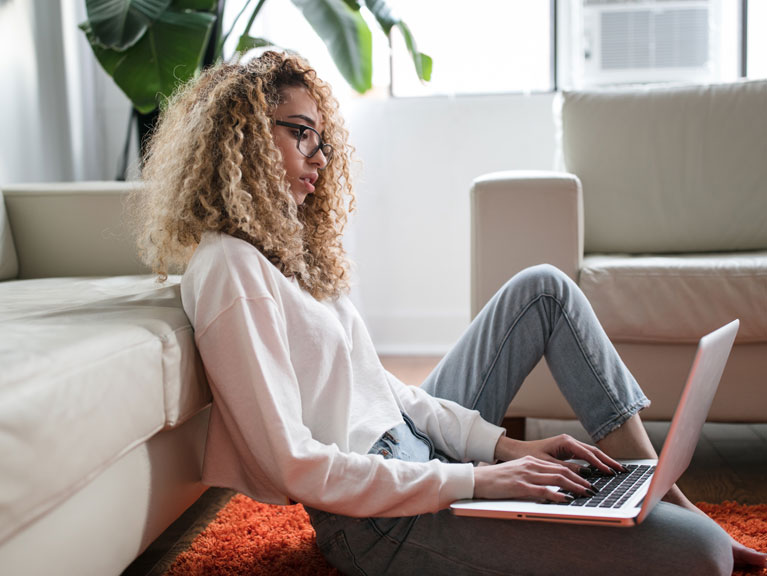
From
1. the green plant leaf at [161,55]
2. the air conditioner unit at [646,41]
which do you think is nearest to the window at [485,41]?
the air conditioner unit at [646,41]

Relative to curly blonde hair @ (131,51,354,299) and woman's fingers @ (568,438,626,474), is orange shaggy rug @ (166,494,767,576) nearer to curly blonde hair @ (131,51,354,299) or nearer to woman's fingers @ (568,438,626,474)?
woman's fingers @ (568,438,626,474)

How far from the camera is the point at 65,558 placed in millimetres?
776

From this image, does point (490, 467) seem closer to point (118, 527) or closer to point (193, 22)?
point (118, 527)

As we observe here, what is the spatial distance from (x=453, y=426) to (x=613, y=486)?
259 mm

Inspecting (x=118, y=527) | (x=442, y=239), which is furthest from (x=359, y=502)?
(x=442, y=239)

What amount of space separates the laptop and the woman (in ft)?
0.09

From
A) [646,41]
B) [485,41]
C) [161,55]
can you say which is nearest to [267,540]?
[161,55]

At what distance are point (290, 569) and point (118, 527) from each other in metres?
0.37

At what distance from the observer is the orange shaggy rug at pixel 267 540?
3.92 feet

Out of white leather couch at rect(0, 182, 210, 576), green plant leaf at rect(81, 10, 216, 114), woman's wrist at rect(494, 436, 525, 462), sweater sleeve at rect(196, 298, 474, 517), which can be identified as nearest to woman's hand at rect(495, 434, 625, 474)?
woman's wrist at rect(494, 436, 525, 462)

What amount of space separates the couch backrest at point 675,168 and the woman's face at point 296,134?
1.26m

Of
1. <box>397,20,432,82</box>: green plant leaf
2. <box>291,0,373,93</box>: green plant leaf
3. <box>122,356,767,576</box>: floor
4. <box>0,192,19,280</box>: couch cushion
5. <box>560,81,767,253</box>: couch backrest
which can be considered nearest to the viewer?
<box>122,356,767,576</box>: floor

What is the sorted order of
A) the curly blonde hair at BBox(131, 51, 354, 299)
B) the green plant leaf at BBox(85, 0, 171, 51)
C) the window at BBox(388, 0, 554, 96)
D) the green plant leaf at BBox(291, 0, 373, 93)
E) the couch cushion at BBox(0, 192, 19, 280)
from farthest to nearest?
the window at BBox(388, 0, 554, 96)
the green plant leaf at BBox(291, 0, 373, 93)
the green plant leaf at BBox(85, 0, 171, 51)
the couch cushion at BBox(0, 192, 19, 280)
the curly blonde hair at BBox(131, 51, 354, 299)

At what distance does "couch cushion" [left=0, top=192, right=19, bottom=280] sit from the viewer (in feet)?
5.78
